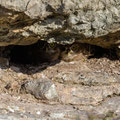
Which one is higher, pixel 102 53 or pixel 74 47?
pixel 74 47

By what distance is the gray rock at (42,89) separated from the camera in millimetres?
3969

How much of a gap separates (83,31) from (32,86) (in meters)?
1.17

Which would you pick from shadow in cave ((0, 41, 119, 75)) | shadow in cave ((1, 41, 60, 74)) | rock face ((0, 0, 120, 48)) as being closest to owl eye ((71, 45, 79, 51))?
shadow in cave ((0, 41, 119, 75))

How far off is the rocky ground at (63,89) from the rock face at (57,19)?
71 cm

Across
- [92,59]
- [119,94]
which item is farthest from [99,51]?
[119,94]

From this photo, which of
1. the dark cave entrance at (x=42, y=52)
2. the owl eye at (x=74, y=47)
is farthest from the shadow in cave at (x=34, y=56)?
the owl eye at (x=74, y=47)

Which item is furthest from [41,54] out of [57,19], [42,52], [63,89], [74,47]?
[57,19]

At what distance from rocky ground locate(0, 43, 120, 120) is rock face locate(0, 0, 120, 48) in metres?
0.71

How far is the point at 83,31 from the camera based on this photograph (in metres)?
3.73

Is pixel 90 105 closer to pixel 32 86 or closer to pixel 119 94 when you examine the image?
pixel 119 94

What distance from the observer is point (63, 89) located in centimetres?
413

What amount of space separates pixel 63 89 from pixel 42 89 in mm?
339

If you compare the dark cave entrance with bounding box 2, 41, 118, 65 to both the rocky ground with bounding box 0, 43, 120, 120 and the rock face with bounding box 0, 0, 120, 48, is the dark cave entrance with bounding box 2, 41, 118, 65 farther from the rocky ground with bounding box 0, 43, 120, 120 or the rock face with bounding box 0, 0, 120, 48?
the rock face with bounding box 0, 0, 120, 48

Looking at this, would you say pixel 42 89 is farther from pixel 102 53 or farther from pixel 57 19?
pixel 102 53
